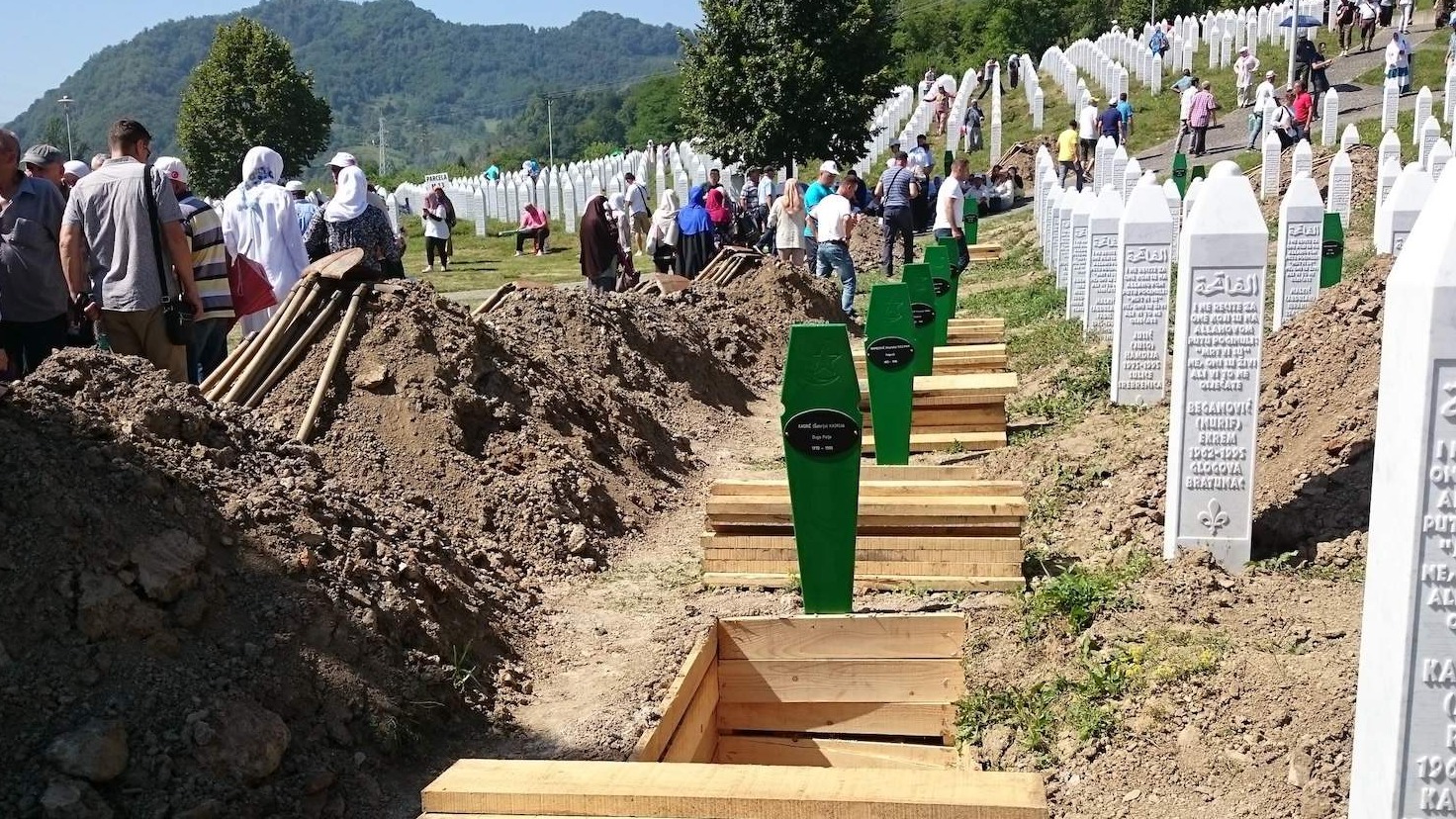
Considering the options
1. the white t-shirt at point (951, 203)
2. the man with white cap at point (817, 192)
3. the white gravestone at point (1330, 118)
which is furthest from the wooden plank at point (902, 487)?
the white gravestone at point (1330, 118)

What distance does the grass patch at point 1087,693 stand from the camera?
475 cm

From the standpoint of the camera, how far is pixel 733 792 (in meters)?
3.47

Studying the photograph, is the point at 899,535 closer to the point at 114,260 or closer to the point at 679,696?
the point at 679,696

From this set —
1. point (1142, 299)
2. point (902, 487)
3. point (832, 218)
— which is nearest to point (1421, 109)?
point (832, 218)

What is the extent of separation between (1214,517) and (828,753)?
2022 millimetres

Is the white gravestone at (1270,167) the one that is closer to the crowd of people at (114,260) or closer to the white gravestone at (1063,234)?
the white gravestone at (1063,234)

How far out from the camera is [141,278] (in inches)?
292

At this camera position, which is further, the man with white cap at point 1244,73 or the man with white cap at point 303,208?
the man with white cap at point 1244,73

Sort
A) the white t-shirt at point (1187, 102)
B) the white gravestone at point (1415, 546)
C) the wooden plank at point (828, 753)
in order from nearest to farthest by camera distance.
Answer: the white gravestone at point (1415, 546)
the wooden plank at point (828, 753)
the white t-shirt at point (1187, 102)

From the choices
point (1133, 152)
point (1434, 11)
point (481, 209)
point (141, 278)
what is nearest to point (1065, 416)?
point (141, 278)

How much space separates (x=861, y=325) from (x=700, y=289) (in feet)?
9.47

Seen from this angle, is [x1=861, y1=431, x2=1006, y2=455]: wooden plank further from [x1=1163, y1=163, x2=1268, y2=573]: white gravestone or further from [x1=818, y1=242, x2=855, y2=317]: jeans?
[x1=818, y1=242, x2=855, y2=317]: jeans

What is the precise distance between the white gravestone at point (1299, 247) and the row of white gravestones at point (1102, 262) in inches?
50.1

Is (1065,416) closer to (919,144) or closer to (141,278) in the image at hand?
(141,278)
